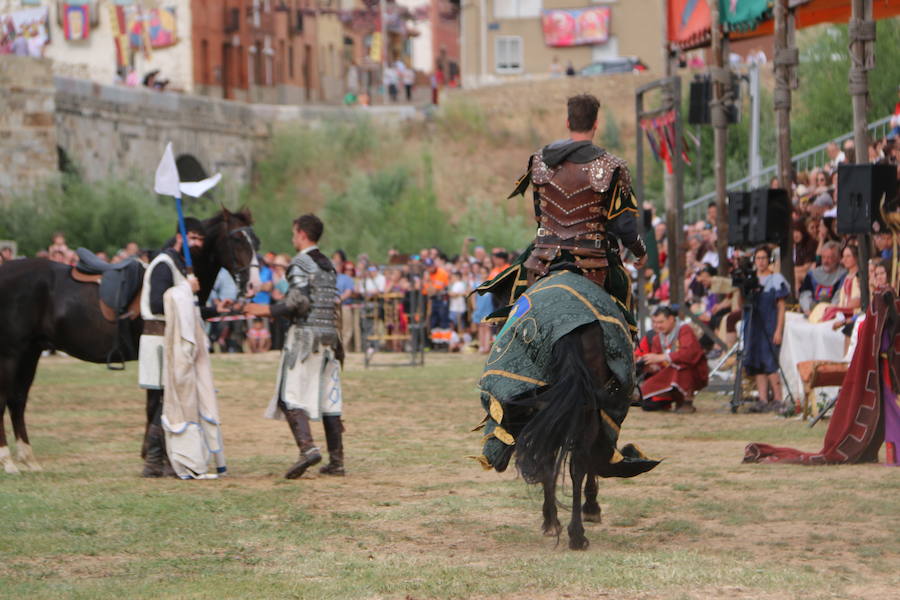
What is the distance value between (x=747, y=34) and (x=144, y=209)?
79.8 ft

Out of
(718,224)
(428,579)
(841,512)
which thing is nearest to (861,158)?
(718,224)

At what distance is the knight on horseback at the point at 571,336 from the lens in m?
8.11

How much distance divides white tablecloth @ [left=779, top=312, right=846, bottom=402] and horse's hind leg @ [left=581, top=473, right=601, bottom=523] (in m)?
6.49

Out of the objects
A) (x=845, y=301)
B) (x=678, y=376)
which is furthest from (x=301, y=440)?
(x=678, y=376)

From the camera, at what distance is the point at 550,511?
8.41 meters

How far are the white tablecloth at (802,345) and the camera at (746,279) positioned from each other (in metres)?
0.53

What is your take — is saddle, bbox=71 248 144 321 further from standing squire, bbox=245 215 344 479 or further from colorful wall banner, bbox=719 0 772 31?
colorful wall banner, bbox=719 0 772 31

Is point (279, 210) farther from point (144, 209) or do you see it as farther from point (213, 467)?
point (213, 467)

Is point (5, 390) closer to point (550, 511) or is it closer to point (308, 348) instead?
point (308, 348)

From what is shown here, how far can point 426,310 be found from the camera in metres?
30.1

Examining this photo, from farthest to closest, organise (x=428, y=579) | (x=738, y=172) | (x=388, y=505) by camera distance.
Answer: (x=738, y=172) → (x=388, y=505) → (x=428, y=579)

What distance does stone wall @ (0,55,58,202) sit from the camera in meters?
40.3

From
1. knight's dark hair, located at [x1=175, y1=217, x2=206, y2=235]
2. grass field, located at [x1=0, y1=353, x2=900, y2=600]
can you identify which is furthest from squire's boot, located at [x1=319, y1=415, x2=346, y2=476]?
knight's dark hair, located at [x1=175, y1=217, x2=206, y2=235]

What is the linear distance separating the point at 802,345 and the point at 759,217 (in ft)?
6.44
